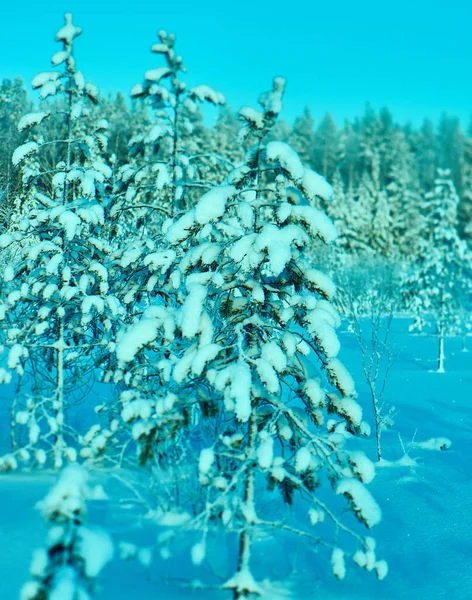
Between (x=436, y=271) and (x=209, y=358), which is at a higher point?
(x=436, y=271)

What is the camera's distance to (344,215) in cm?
4266

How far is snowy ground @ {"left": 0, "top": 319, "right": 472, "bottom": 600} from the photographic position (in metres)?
4.83

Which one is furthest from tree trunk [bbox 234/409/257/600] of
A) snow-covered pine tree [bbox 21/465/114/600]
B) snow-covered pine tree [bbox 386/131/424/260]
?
snow-covered pine tree [bbox 386/131/424/260]

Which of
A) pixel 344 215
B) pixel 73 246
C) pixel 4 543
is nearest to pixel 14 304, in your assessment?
pixel 73 246

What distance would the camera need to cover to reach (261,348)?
4938mm

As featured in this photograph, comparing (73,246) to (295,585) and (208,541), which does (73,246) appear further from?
(295,585)

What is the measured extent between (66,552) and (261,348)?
2.46 metres

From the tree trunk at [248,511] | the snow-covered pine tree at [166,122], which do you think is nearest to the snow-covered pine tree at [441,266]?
the snow-covered pine tree at [166,122]

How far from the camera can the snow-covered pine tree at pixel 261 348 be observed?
4.39 metres

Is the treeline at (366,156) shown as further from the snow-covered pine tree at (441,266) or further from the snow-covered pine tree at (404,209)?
the snow-covered pine tree at (441,266)

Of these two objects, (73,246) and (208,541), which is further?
(73,246)

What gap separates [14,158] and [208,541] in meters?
4.83

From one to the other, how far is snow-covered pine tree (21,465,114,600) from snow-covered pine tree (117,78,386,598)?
1438mm

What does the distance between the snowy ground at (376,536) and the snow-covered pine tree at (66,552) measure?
1739mm
